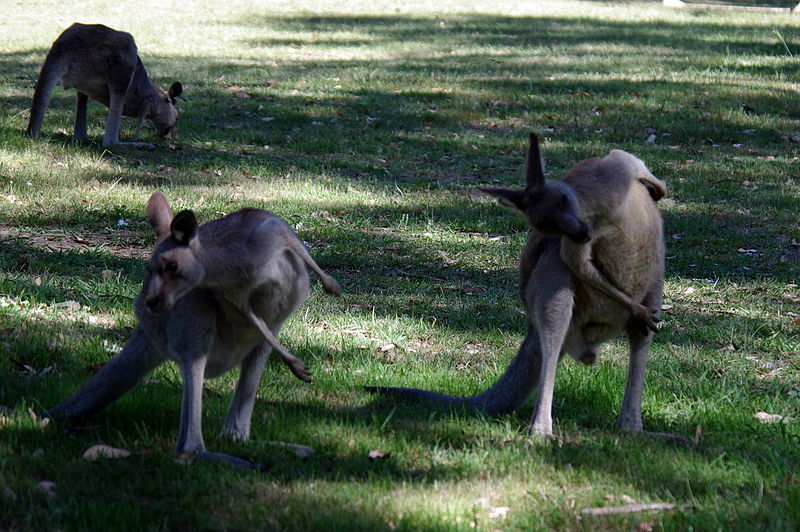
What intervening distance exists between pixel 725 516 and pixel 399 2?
21640 mm

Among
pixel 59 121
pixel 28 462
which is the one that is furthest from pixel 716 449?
pixel 59 121

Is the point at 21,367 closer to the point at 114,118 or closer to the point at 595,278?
the point at 595,278

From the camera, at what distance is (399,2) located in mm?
23797

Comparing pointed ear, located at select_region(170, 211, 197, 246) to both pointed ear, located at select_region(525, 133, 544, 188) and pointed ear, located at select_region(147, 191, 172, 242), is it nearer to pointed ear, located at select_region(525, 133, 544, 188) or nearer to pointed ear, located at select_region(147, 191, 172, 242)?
pointed ear, located at select_region(147, 191, 172, 242)

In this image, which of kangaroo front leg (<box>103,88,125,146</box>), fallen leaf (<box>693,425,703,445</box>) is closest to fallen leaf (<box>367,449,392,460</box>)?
fallen leaf (<box>693,425,703,445</box>)

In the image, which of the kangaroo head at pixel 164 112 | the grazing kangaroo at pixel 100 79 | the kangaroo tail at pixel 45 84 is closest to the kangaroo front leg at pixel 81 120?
the grazing kangaroo at pixel 100 79

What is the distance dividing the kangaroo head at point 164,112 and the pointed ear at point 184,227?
24.9 ft

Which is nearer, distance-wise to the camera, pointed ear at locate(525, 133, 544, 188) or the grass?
the grass

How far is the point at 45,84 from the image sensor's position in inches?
393

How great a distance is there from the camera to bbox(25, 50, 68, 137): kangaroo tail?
9.98m

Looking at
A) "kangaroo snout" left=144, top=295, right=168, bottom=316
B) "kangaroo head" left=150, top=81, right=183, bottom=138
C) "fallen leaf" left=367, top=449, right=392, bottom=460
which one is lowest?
"fallen leaf" left=367, top=449, right=392, bottom=460

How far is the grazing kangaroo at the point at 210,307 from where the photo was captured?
3557 mm

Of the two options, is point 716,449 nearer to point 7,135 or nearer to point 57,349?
point 57,349

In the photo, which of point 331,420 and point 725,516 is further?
point 331,420
